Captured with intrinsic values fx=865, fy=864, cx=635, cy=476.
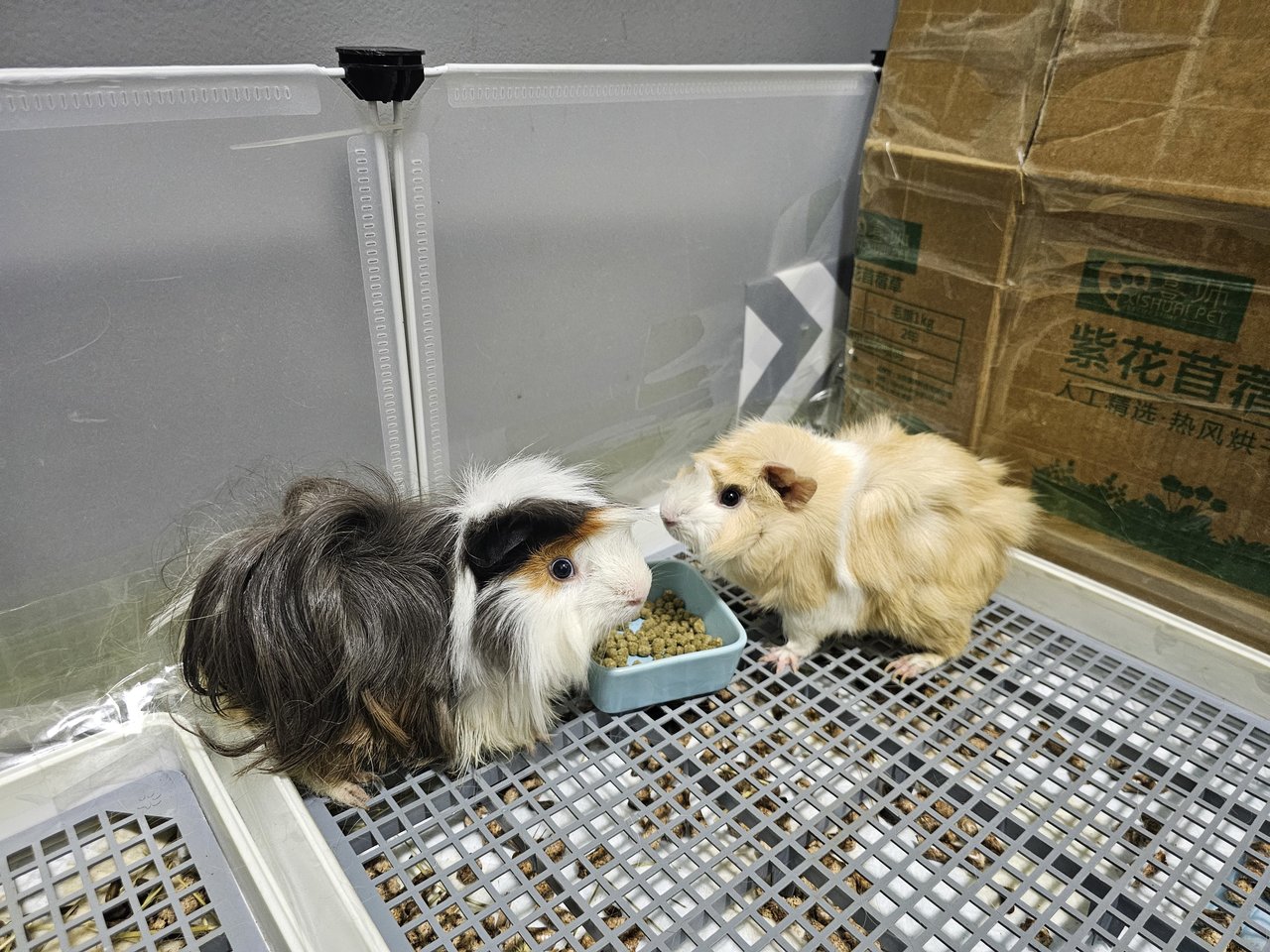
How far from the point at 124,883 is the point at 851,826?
3.02 feet

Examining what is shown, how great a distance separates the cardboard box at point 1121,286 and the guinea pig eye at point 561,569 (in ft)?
3.12

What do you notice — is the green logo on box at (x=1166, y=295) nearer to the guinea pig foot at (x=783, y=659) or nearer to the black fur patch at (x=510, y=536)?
the guinea pig foot at (x=783, y=659)

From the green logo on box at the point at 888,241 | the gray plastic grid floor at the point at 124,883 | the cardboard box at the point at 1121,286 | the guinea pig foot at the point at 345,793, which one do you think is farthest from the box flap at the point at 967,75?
the gray plastic grid floor at the point at 124,883

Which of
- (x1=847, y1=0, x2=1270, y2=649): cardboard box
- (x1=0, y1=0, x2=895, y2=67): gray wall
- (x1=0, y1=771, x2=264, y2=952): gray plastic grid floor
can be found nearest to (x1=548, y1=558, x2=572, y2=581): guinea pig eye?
(x1=0, y1=771, x2=264, y2=952): gray plastic grid floor

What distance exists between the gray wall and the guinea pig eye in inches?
31.4

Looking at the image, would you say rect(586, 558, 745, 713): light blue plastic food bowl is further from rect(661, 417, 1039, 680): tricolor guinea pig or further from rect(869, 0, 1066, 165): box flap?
rect(869, 0, 1066, 165): box flap

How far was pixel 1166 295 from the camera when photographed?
140 cm

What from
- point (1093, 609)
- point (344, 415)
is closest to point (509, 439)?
point (344, 415)

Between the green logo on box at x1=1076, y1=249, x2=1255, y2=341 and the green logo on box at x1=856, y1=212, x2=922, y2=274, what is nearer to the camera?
the green logo on box at x1=1076, y1=249, x2=1255, y2=341

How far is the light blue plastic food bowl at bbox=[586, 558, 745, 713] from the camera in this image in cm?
129

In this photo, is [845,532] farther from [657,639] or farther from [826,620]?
[657,639]

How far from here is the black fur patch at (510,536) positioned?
43.6 inches

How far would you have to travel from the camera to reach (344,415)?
1315 mm

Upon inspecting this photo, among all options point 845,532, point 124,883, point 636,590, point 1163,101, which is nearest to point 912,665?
point 845,532
